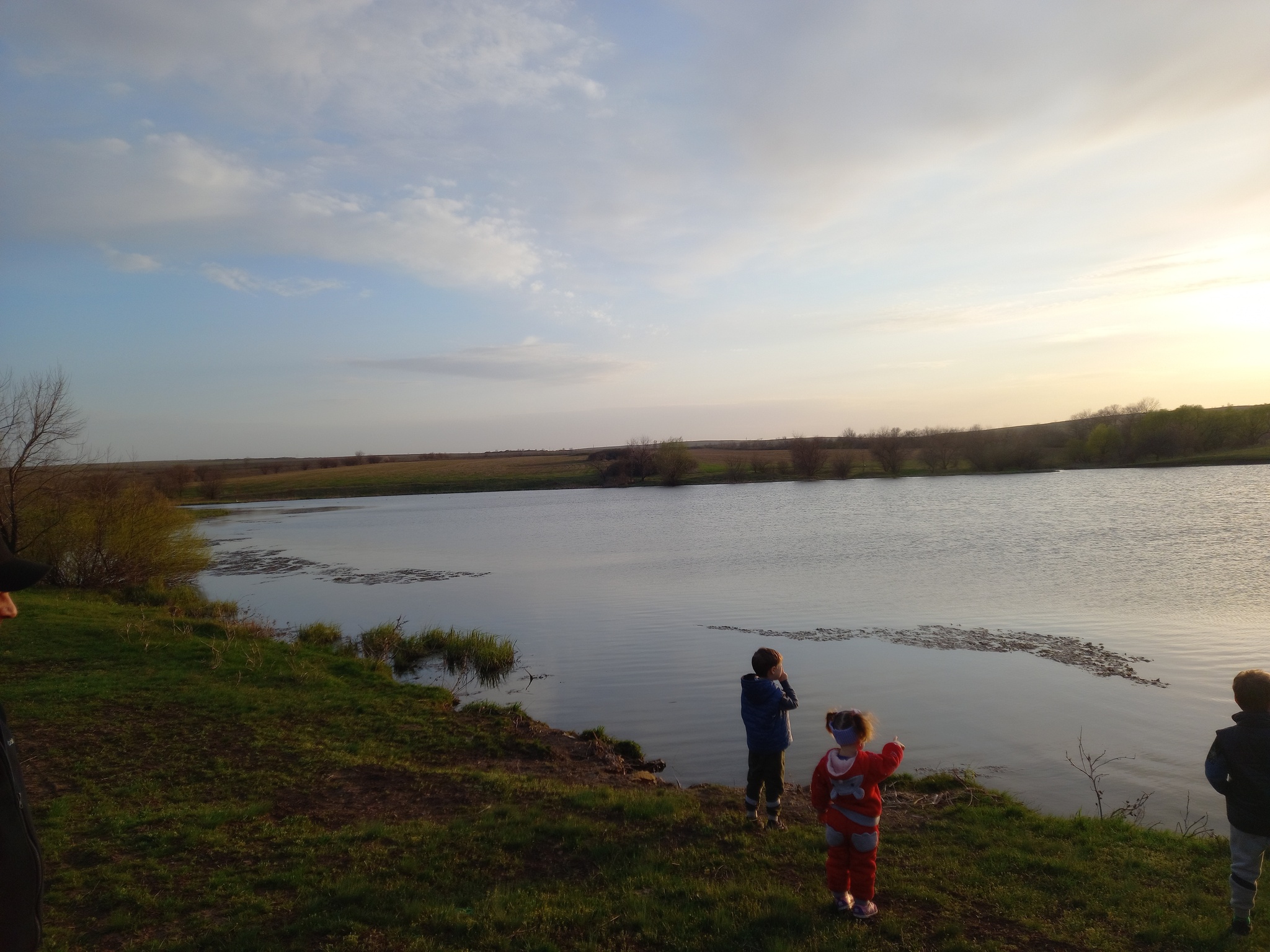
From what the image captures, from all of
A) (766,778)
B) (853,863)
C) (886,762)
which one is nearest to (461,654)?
(766,778)

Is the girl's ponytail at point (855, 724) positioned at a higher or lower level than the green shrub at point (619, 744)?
higher

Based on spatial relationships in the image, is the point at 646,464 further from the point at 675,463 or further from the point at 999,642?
the point at 999,642

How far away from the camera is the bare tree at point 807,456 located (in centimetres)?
8650

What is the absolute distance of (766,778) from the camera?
707 cm

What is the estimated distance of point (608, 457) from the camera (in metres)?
102

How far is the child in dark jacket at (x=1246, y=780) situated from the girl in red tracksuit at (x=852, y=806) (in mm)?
2192

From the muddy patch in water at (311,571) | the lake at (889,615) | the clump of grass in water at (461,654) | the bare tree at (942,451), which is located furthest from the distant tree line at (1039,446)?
the clump of grass in water at (461,654)

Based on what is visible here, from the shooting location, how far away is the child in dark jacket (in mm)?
5059

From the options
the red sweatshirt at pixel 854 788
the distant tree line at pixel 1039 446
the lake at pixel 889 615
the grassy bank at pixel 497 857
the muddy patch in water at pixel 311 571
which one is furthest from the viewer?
the distant tree line at pixel 1039 446

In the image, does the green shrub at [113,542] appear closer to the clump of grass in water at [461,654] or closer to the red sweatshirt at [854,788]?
the clump of grass in water at [461,654]

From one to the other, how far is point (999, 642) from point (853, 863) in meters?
A: 12.9

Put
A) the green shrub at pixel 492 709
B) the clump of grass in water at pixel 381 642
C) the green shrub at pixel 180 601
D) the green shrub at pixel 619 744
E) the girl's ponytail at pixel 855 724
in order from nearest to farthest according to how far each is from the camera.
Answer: the girl's ponytail at pixel 855 724 < the green shrub at pixel 619 744 < the green shrub at pixel 492 709 < the clump of grass in water at pixel 381 642 < the green shrub at pixel 180 601

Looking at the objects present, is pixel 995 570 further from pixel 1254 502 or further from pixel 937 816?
pixel 1254 502

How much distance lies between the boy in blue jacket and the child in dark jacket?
120 inches
